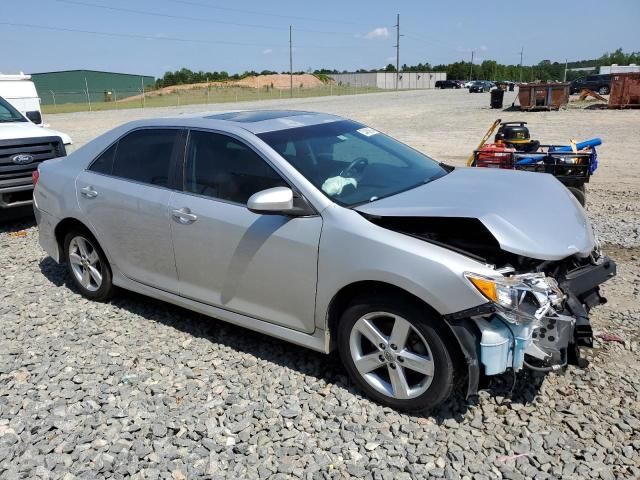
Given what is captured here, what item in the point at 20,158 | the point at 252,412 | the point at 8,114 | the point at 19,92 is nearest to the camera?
the point at 252,412

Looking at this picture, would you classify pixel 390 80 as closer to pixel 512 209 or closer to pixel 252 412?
pixel 512 209

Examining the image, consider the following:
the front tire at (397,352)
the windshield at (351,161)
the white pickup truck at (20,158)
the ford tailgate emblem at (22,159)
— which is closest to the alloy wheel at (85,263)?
the windshield at (351,161)

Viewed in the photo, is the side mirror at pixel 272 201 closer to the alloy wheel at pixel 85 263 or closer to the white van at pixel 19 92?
the alloy wheel at pixel 85 263

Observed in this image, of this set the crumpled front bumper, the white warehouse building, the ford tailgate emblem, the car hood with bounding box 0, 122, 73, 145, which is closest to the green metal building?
the white warehouse building

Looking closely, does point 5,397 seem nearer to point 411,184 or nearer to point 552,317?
point 411,184

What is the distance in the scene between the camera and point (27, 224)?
8.00 metres

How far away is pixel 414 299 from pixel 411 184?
3.53 ft

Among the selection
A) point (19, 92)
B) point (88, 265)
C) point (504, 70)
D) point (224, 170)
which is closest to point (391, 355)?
point (224, 170)

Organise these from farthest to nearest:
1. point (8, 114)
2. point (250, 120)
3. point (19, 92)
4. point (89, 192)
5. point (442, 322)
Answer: point (19, 92), point (8, 114), point (89, 192), point (250, 120), point (442, 322)

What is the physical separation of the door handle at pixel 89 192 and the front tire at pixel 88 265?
1.19 ft

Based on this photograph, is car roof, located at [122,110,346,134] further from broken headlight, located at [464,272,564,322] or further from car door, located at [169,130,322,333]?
broken headlight, located at [464,272,564,322]

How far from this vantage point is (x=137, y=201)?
162 inches

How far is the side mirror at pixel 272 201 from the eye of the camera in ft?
10.3

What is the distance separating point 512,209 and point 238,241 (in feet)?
5.58
